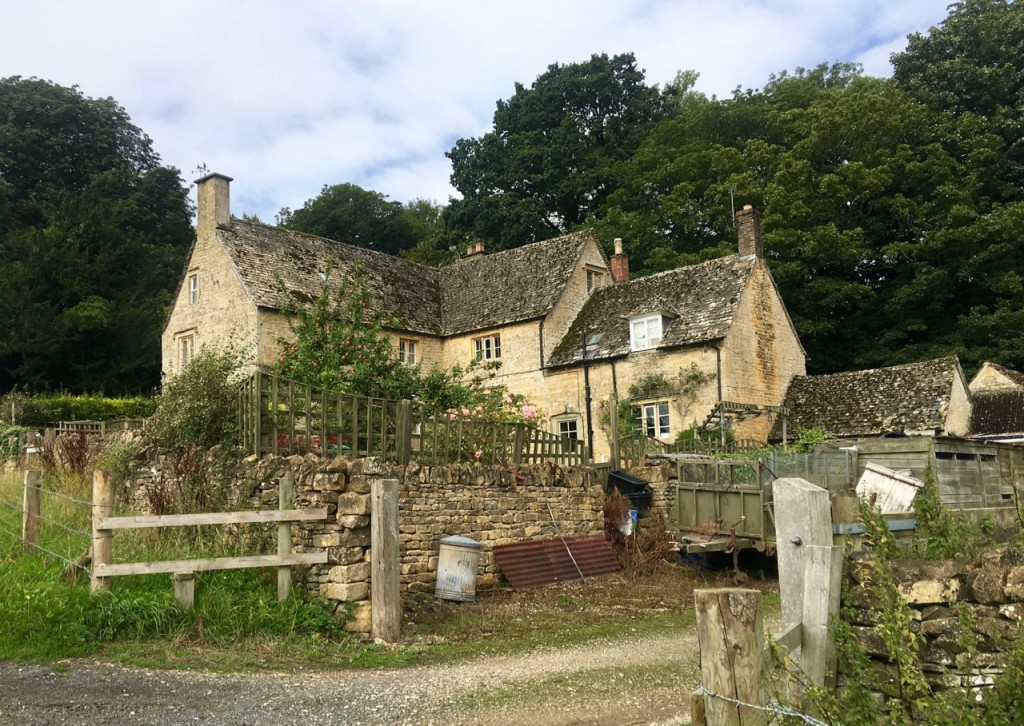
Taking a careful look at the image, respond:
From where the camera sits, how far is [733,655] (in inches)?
164

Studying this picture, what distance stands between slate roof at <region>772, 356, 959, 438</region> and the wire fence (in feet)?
69.0

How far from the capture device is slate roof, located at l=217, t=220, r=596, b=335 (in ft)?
95.9

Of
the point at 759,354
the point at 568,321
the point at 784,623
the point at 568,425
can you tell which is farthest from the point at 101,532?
the point at 568,321

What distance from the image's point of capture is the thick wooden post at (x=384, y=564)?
9.65 metres

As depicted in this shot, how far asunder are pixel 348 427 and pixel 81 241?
36814mm

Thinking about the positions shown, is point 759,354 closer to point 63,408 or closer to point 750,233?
point 750,233

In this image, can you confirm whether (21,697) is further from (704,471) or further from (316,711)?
(704,471)

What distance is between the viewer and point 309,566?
1016cm

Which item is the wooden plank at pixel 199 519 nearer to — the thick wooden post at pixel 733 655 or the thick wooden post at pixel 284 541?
the thick wooden post at pixel 284 541

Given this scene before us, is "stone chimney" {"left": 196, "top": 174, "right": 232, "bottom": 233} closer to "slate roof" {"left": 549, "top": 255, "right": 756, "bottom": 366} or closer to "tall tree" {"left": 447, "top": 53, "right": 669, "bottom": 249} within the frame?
"slate roof" {"left": 549, "top": 255, "right": 756, "bottom": 366}

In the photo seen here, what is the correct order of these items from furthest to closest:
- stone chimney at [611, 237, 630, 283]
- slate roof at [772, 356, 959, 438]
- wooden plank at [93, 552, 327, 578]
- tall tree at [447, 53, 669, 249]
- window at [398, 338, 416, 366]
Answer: tall tree at [447, 53, 669, 249]
stone chimney at [611, 237, 630, 283]
window at [398, 338, 416, 366]
slate roof at [772, 356, 959, 438]
wooden plank at [93, 552, 327, 578]

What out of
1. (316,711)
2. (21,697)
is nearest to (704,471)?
(316,711)

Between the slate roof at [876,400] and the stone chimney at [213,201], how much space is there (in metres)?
20.4

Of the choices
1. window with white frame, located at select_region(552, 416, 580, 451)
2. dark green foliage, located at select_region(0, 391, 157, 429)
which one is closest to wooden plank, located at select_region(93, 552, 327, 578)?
dark green foliage, located at select_region(0, 391, 157, 429)
